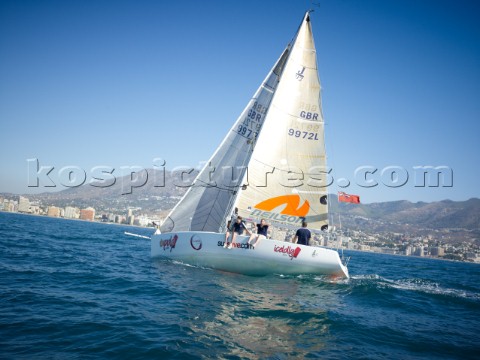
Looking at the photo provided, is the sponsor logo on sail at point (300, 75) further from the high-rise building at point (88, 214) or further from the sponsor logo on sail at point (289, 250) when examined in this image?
the high-rise building at point (88, 214)

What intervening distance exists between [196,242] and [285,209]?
13.4 feet

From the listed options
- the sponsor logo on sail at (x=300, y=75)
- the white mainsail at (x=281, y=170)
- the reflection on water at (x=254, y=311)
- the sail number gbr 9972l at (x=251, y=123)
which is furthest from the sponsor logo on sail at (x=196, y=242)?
the sponsor logo on sail at (x=300, y=75)

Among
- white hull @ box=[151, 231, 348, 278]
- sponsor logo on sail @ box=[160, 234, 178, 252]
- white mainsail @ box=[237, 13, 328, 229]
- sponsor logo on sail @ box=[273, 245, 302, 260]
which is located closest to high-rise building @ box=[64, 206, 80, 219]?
sponsor logo on sail @ box=[160, 234, 178, 252]

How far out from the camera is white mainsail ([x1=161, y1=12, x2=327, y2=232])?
45.1 ft

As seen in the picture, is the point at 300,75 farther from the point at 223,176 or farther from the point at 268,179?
the point at 223,176

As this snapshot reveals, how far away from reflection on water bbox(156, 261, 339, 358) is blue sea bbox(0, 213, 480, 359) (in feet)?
0.08

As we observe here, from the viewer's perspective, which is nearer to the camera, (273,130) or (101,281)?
(101,281)

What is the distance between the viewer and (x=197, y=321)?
6.50 m

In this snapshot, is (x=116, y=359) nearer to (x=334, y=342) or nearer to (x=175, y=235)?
(x=334, y=342)

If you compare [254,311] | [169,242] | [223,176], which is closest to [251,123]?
[223,176]

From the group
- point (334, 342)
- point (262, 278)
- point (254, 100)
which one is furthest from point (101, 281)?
point (254, 100)

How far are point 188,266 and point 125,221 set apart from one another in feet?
394

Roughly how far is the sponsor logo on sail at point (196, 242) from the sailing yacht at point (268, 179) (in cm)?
2

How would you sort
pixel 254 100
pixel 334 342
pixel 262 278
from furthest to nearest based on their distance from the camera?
pixel 254 100 < pixel 262 278 < pixel 334 342
